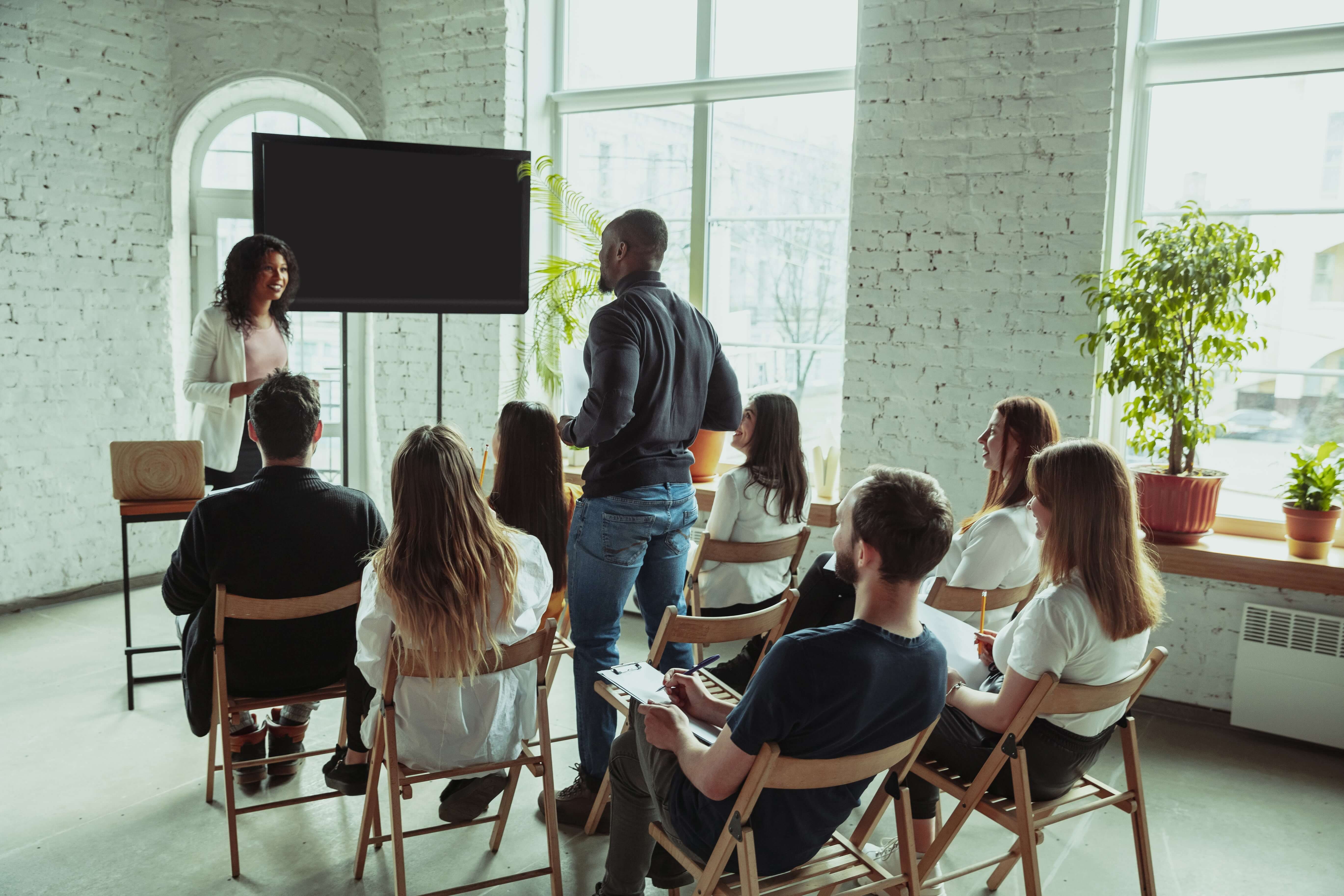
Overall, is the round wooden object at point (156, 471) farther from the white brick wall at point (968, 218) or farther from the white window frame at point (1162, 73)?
the white window frame at point (1162, 73)

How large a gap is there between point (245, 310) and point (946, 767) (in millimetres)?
3002

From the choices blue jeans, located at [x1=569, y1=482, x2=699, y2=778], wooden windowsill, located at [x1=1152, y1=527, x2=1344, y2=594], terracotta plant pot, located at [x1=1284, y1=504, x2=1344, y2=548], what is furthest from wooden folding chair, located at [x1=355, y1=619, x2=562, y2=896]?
terracotta plant pot, located at [x1=1284, y1=504, x2=1344, y2=548]

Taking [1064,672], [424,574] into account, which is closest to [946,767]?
[1064,672]

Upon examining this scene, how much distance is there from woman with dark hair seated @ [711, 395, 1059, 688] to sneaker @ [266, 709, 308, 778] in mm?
1299

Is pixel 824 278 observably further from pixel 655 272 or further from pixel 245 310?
pixel 245 310

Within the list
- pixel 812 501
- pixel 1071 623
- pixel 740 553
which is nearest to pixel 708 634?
pixel 740 553

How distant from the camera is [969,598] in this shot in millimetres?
2727

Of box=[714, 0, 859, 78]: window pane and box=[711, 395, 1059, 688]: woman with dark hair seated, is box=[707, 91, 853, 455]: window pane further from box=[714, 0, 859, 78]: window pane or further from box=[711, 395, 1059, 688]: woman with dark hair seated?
box=[711, 395, 1059, 688]: woman with dark hair seated

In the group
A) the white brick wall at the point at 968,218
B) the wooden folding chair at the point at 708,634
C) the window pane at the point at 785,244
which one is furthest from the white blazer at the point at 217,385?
the white brick wall at the point at 968,218

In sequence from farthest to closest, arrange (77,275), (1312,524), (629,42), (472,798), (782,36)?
1. (629,42)
2. (77,275)
3. (782,36)
4. (1312,524)
5. (472,798)

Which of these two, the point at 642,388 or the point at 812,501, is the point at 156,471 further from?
the point at 812,501

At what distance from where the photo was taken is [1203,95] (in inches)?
153

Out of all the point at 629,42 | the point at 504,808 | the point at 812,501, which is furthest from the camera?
the point at 629,42

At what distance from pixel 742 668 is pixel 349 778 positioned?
1073mm
